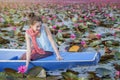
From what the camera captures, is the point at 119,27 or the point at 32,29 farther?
the point at 119,27

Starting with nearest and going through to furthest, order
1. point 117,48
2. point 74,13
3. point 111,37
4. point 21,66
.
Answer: point 21,66, point 117,48, point 111,37, point 74,13

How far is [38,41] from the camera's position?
12.2 ft

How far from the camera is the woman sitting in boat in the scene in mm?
3598

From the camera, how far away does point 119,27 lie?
19.4 ft

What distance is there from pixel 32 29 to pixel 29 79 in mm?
646

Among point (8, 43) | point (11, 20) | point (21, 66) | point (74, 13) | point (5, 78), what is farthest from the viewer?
point (74, 13)

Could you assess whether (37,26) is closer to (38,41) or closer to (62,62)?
(38,41)

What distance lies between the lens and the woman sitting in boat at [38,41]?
3598 mm

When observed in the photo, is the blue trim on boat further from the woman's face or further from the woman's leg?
the woman's face

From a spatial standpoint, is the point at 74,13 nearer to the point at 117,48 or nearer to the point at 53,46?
the point at 117,48

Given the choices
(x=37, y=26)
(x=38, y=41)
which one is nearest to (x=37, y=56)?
(x=38, y=41)

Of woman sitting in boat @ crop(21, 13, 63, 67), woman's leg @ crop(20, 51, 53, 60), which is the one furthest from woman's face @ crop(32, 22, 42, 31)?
woman's leg @ crop(20, 51, 53, 60)

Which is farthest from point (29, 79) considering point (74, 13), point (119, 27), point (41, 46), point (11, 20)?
point (74, 13)

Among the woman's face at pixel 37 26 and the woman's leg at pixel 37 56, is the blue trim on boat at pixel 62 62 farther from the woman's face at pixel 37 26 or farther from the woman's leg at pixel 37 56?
the woman's face at pixel 37 26
